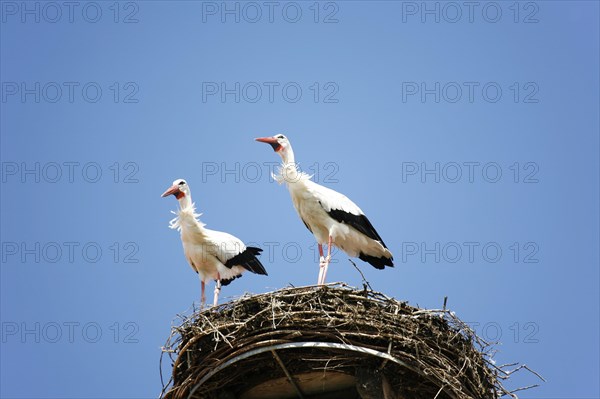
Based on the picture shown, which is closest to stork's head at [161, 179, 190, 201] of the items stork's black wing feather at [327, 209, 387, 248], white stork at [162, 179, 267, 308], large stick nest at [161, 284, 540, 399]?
white stork at [162, 179, 267, 308]

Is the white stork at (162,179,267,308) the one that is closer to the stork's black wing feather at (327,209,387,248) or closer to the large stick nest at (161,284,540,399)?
the stork's black wing feather at (327,209,387,248)

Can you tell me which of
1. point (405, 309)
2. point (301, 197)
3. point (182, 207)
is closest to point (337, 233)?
point (301, 197)

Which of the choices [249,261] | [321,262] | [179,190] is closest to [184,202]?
[179,190]

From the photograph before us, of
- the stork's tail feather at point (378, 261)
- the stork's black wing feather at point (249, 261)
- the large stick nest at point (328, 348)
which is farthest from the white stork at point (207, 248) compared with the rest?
the large stick nest at point (328, 348)

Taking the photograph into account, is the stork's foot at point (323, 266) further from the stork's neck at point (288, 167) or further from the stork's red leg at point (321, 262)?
the stork's neck at point (288, 167)

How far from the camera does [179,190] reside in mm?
Answer: 13945

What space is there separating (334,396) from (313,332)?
35.0 inches

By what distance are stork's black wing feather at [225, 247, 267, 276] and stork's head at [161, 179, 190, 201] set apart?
42.9 inches

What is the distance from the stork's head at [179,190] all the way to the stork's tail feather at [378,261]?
257 cm

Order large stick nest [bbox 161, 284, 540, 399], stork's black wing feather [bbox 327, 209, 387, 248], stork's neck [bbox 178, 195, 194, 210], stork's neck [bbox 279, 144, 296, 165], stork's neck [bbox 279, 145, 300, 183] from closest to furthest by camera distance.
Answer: large stick nest [bbox 161, 284, 540, 399], stork's black wing feather [bbox 327, 209, 387, 248], stork's neck [bbox 279, 145, 300, 183], stork's neck [bbox 279, 144, 296, 165], stork's neck [bbox 178, 195, 194, 210]

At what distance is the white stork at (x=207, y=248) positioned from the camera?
45.5 ft

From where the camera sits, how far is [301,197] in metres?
13.4

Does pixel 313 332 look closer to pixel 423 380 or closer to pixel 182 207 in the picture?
pixel 423 380

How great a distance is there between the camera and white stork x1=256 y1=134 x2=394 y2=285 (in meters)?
13.2
